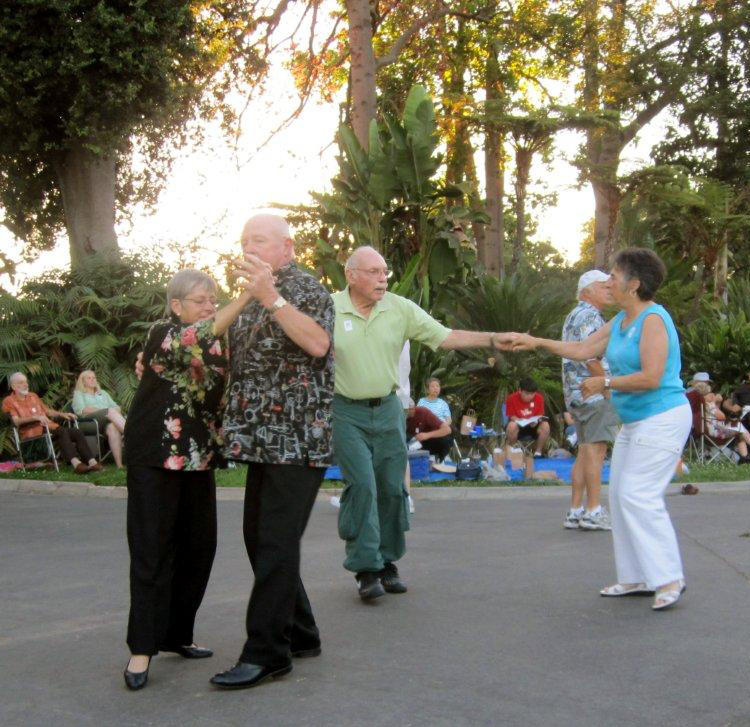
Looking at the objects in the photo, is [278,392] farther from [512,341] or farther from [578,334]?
[578,334]

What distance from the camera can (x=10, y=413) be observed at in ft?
54.4

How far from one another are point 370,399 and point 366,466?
14.5 inches

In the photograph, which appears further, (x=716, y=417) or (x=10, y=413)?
(x=716, y=417)

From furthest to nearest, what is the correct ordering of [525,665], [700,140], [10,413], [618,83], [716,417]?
[700,140], [618,83], [716,417], [10,413], [525,665]

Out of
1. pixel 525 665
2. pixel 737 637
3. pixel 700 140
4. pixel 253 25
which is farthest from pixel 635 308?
pixel 700 140

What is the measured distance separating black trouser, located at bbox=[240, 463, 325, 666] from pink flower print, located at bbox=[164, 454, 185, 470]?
330 millimetres

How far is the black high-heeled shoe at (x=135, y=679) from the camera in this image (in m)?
4.93

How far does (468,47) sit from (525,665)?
91.3 feet

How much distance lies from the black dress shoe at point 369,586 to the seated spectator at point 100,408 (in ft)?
34.0

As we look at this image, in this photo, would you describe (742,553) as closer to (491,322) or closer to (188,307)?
(188,307)

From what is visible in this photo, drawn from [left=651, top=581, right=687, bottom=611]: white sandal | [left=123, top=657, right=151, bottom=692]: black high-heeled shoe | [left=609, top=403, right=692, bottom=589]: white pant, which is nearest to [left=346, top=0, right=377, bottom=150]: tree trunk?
[left=609, top=403, right=692, bottom=589]: white pant

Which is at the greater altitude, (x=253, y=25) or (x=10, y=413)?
(x=253, y=25)

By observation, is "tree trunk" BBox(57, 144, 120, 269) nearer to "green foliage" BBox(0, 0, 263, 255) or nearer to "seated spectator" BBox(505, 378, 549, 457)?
"green foliage" BBox(0, 0, 263, 255)

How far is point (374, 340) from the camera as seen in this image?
22.2ft
